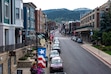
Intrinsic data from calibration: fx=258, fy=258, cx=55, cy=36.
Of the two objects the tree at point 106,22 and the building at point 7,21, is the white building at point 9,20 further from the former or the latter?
the tree at point 106,22

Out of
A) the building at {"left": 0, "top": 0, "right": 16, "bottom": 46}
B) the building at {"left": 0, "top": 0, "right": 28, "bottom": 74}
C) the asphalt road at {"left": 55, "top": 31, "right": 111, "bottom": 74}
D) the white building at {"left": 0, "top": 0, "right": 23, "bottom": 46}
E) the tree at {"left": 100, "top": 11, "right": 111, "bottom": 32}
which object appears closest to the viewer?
the building at {"left": 0, "top": 0, "right": 28, "bottom": 74}

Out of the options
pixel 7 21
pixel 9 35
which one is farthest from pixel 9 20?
pixel 9 35

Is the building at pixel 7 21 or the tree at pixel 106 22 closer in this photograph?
the building at pixel 7 21

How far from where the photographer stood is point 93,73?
997 inches

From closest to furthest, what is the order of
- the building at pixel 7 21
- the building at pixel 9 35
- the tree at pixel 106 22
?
1. the building at pixel 9 35
2. the building at pixel 7 21
3. the tree at pixel 106 22

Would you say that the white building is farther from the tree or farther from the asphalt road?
the tree

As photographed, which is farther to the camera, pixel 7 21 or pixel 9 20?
pixel 9 20

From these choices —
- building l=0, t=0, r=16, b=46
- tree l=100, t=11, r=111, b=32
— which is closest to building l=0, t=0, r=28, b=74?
building l=0, t=0, r=16, b=46

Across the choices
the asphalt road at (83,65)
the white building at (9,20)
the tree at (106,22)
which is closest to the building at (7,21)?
the white building at (9,20)

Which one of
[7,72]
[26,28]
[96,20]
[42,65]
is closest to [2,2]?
[7,72]

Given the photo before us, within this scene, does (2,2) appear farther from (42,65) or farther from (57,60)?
(42,65)

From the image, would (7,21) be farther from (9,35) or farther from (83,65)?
(83,65)

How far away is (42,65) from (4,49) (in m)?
8.85

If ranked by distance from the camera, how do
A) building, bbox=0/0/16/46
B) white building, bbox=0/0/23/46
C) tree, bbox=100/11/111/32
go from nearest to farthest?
building, bbox=0/0/16/46
white building, bbox=0/0/23/46
tree, bbox=100/11/111/32
